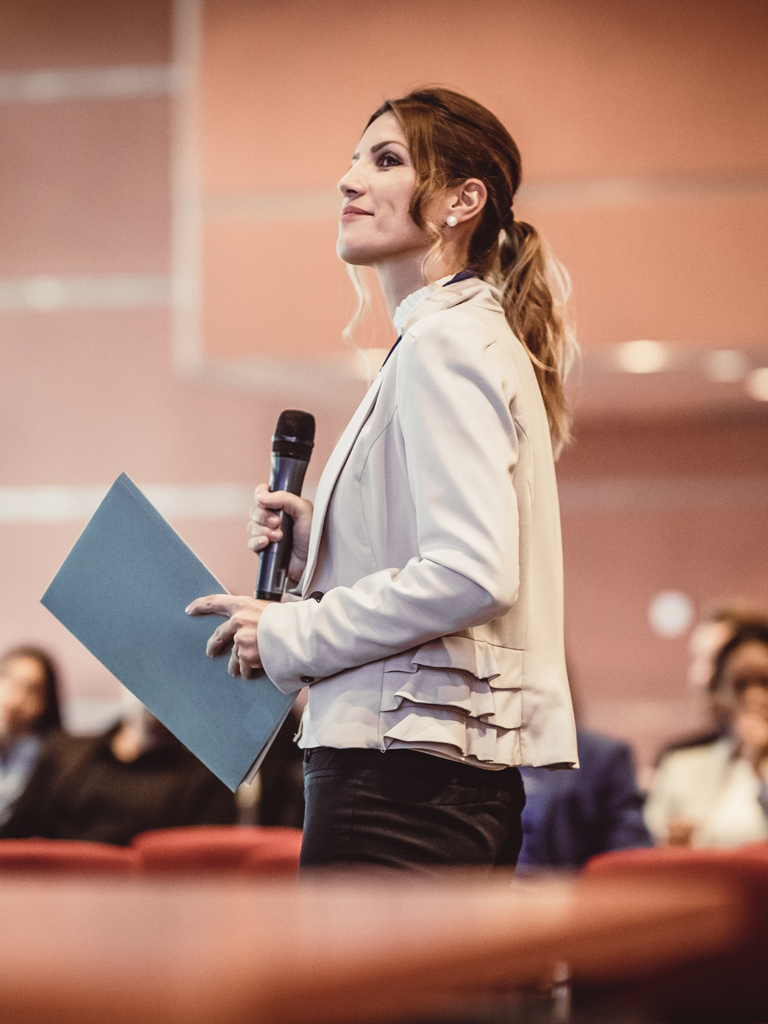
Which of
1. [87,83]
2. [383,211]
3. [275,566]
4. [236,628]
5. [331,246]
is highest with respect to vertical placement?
[87,83]

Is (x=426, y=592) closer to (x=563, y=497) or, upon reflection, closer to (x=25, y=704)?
(x=25, y=704)

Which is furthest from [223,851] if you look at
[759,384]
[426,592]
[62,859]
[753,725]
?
[759,384]

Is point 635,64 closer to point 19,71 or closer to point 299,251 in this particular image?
point 299,251

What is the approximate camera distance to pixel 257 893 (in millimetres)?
496

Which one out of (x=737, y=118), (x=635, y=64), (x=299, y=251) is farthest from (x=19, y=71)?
(x=737, y=118)

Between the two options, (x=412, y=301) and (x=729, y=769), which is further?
(x=729, y=769)

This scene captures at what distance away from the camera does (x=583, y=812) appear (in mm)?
3127

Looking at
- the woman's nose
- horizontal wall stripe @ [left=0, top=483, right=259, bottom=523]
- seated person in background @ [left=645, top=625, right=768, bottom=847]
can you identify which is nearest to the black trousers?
Answer: the woman's nose

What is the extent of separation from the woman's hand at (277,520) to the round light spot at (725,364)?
8.89 feet

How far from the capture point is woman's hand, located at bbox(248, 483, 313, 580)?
1408 millimetres

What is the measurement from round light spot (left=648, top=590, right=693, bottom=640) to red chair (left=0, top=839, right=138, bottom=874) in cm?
314

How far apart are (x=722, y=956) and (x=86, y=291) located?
4.07m

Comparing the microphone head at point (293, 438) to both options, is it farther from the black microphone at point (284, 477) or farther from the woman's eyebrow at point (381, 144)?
the woman's eyebrow at point (381, 144)

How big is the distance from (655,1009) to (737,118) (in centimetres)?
306
